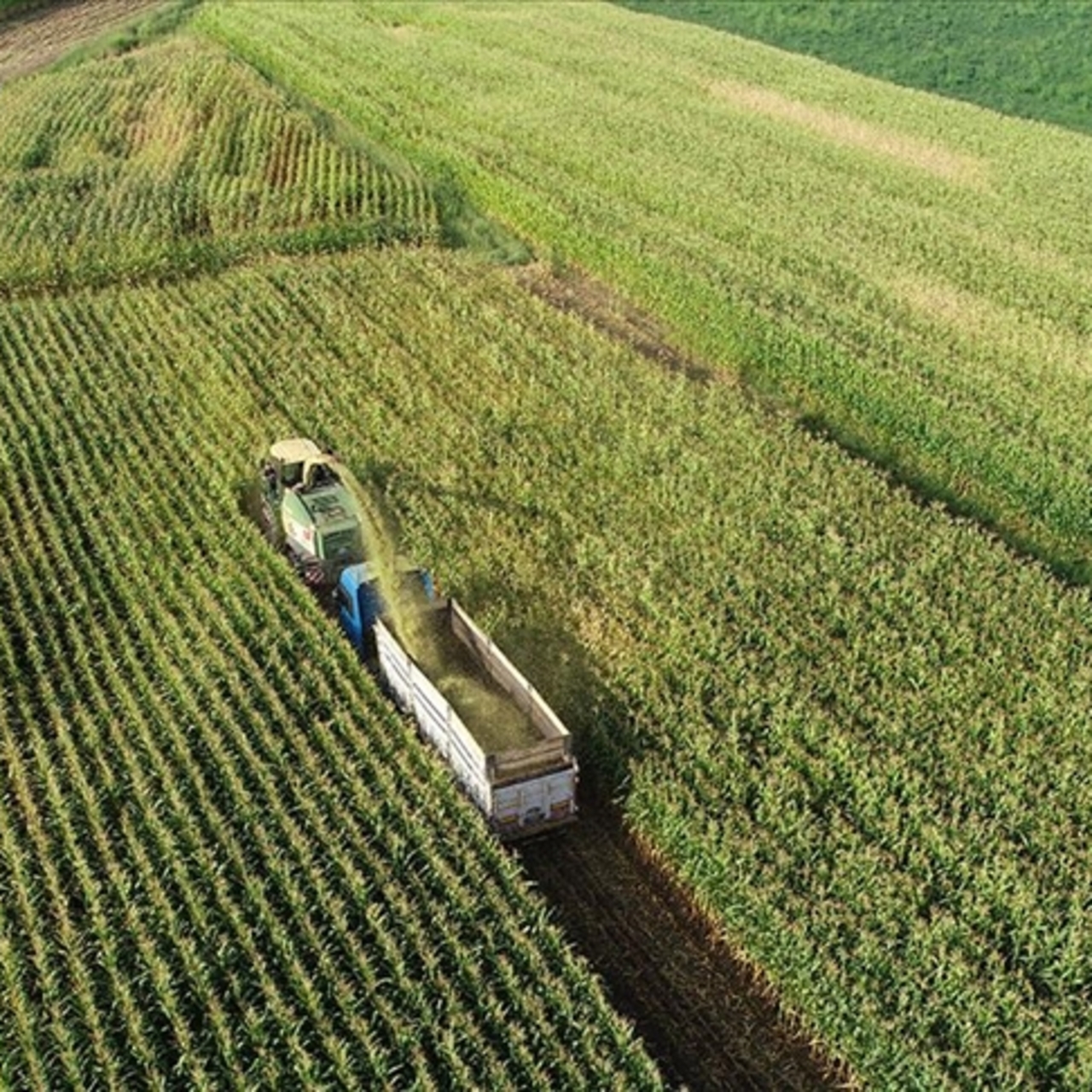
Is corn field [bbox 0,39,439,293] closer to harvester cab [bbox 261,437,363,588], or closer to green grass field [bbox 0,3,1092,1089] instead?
green grass field [bbox 0,3,1092,1089]

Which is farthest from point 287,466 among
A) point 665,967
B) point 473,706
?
point 665,967

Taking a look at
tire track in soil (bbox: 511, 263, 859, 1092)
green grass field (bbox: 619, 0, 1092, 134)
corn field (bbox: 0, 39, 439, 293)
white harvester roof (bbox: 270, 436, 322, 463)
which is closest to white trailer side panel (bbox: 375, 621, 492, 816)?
tire track in soil (bbox: 511, 263, 859, 1092)

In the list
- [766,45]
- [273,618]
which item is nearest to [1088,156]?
[766,45]

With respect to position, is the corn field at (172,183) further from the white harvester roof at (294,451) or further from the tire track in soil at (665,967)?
the tire track in soil at (665,967)

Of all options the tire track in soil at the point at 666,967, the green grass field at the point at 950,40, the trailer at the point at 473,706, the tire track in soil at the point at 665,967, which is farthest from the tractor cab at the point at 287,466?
the green grass field at the point at 950,40

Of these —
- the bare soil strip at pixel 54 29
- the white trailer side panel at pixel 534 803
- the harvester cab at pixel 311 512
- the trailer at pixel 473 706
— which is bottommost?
the white trailer side panel at pixel 534 803

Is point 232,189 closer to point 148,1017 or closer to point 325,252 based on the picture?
point 325,252

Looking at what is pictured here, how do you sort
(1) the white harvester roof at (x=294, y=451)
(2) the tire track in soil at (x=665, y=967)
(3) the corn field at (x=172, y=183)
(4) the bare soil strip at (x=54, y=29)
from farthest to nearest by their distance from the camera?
(4) the bare soil strip at (x=54, y=29) → (3) the corn field at (x=172, y=183) → (1) the white harvester roof at (x=294, y=451) → (2) the tire track in soil at (x=665, y=967)
